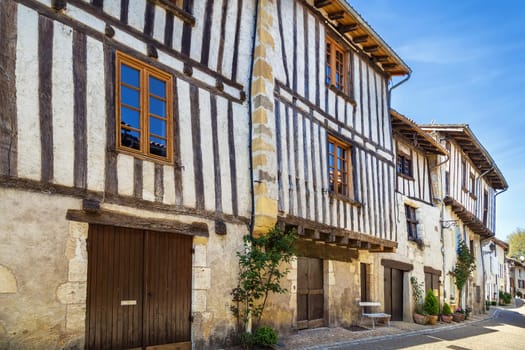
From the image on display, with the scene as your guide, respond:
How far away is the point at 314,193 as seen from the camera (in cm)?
845

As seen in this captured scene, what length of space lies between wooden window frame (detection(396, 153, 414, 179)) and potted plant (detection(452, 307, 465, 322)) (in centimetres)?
430

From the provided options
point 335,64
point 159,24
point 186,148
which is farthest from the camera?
point 335,64

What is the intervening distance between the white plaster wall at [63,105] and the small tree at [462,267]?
14.2m

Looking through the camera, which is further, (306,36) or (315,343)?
(306,36)

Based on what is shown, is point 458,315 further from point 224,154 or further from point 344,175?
point 224,154

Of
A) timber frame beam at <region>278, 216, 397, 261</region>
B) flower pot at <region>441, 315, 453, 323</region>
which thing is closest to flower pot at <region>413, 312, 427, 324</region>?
flower pot at <region>441, 315, 453, 323</region>

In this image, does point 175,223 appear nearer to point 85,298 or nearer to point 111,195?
point 111,195

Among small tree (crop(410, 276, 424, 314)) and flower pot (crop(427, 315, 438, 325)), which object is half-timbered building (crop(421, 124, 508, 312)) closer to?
small tree (crop(410, 276, 424, 314))

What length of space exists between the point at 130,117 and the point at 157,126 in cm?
42

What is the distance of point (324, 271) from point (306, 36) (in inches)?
181

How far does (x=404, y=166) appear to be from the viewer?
13.5 m

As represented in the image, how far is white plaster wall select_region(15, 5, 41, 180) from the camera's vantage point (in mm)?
4664

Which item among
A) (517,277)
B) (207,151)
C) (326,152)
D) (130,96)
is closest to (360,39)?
(326,152)

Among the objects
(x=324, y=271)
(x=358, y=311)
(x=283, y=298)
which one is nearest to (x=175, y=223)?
(x=283, y=298)
